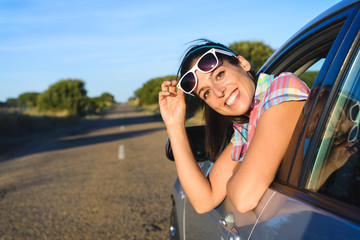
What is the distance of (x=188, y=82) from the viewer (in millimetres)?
1823

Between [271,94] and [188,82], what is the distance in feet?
1.98

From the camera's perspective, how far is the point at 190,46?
75.0 inches

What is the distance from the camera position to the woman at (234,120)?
1.22 metres

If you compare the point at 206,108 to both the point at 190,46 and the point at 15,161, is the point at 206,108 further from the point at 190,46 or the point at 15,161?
the point at 15,161

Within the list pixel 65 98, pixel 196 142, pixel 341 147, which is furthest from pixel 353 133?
pixel 65 98

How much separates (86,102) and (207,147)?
41.9m

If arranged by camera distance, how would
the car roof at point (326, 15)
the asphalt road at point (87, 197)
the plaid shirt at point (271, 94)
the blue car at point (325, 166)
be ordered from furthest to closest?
the asphalt road at point (87, 197)
the plaid shirt at point (271, 94)
the car roof at point (326, 15)
the blue car at point (325, 166)

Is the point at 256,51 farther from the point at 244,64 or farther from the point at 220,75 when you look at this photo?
the point at 220,75

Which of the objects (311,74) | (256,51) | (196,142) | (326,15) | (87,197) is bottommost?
(87,197)

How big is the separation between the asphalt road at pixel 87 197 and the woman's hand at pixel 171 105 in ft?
7.41

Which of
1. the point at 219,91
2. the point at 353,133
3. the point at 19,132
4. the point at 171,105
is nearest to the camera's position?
the point at 353,133

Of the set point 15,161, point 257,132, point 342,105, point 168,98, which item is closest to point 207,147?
point 168,98

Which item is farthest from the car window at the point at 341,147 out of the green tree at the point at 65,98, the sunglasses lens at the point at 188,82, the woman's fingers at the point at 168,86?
the green tree at the point at 65,98

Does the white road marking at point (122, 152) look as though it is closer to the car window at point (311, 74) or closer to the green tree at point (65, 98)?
the car window at point (311, 74)
